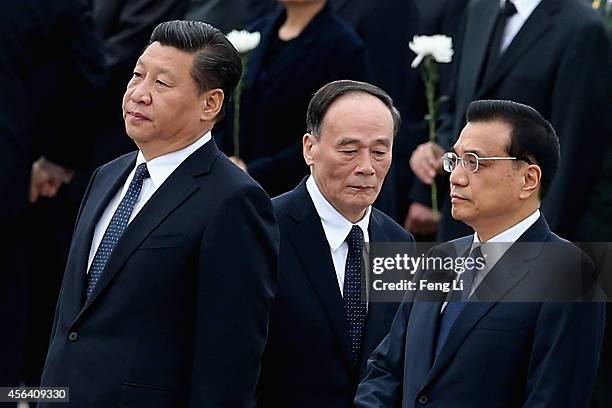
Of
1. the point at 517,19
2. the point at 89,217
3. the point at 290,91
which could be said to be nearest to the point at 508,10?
the point at 517,19

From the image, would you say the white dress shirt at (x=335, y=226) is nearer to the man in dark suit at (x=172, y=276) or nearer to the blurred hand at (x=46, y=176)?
the man in dark suit at (x=172, y=276)

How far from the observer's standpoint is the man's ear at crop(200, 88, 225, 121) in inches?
200

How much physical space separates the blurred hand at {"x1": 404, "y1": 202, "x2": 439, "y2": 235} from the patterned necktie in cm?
291

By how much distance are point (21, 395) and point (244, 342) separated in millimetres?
1460

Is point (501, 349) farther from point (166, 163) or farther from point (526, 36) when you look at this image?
point (526, 36)

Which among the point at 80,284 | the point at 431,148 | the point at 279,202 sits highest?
the point at 431,148

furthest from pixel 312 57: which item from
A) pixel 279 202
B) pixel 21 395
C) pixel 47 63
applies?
pixel 21 395

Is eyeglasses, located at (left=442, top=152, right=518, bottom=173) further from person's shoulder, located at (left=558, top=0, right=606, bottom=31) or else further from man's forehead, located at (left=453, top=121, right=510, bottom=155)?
person's shoulder, located at (left=558, top=0, right=606, bottom=31)

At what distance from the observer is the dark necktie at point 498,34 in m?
7.04

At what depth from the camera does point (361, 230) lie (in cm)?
562

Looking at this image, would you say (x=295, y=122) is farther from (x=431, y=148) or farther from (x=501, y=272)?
(x=501, y=272)

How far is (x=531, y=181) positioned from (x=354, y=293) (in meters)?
0.86

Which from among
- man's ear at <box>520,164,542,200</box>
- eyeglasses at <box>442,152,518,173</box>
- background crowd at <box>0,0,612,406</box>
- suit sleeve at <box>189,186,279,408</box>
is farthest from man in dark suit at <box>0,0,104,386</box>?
man's ear at <box>520,164,542,200</box>

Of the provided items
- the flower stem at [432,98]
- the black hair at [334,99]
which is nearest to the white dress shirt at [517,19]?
the flower stem at [432,98]
